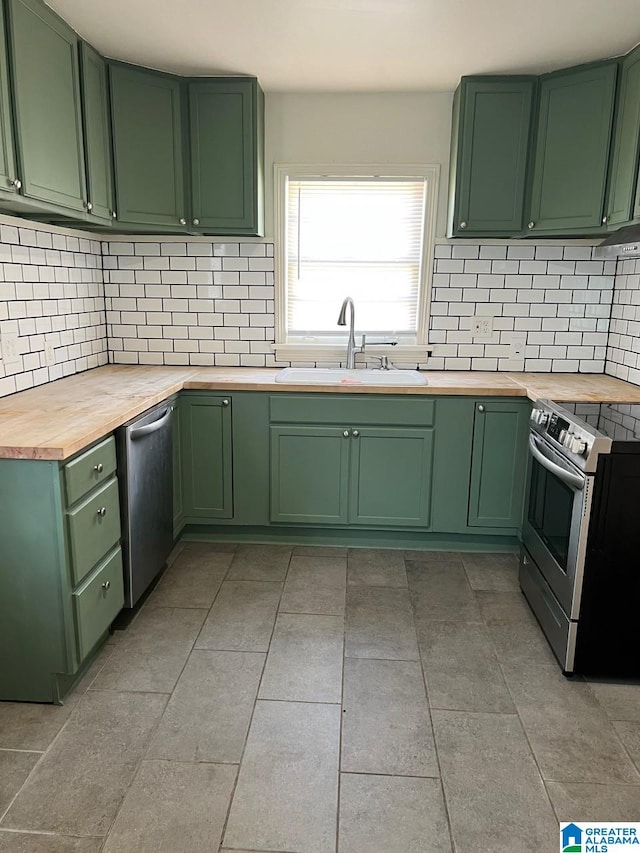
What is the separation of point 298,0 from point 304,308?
5.36 ft

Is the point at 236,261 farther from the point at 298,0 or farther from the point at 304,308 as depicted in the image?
the point at 298,0

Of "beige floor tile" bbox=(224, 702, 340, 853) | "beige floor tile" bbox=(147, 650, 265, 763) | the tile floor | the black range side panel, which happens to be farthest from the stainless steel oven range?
"beige floor tile" bbox=(147, 650, 265, 763)

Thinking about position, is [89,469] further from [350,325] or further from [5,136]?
[350,325]

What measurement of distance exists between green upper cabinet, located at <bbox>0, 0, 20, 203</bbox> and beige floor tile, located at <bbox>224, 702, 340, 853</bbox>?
2.01 metres

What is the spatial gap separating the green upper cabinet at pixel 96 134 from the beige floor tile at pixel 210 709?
2049 mm

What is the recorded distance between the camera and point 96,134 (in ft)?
9.29

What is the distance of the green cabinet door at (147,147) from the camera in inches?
117

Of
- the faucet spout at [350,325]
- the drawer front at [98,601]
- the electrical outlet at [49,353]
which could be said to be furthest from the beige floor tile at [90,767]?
the faucet spout at [350,325]

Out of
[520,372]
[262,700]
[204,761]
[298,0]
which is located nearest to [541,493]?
[520,372]

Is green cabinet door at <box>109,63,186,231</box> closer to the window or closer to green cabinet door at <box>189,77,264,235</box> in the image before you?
green cabinet door at <box>189,77,264,235</box>

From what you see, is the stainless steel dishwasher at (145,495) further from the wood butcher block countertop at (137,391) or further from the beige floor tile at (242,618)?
the beige floor tile at (242,618)

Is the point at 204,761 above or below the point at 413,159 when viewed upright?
below

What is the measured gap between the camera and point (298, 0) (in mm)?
2283

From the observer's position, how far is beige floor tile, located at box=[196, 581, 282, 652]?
8.00ft
